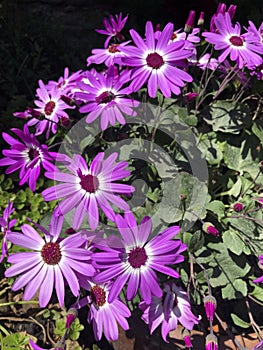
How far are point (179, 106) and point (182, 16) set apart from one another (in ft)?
4.02

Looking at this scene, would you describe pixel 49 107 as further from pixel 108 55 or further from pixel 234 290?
pixel 234 290

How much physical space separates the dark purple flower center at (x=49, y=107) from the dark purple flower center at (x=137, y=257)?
53cm

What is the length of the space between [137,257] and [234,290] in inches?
14.8

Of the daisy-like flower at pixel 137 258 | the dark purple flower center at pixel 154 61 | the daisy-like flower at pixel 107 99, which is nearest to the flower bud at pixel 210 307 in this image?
the daisy-like flower at pixel 137 258

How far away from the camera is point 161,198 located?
1282mm

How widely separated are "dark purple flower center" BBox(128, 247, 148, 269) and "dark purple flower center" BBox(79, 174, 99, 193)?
0.52 feet

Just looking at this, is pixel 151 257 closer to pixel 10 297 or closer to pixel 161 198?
pixel 161 198

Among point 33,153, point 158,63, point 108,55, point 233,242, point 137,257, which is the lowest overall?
point 137,257

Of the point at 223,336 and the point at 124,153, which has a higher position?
the point at 124,153

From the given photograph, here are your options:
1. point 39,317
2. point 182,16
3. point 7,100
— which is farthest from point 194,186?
point 182,16

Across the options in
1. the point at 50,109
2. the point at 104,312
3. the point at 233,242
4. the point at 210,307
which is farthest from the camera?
the point at 50,109

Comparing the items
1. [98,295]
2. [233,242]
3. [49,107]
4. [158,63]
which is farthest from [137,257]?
[49,107]

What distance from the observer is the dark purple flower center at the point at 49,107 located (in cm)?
134

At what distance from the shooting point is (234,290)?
4.06 ft
